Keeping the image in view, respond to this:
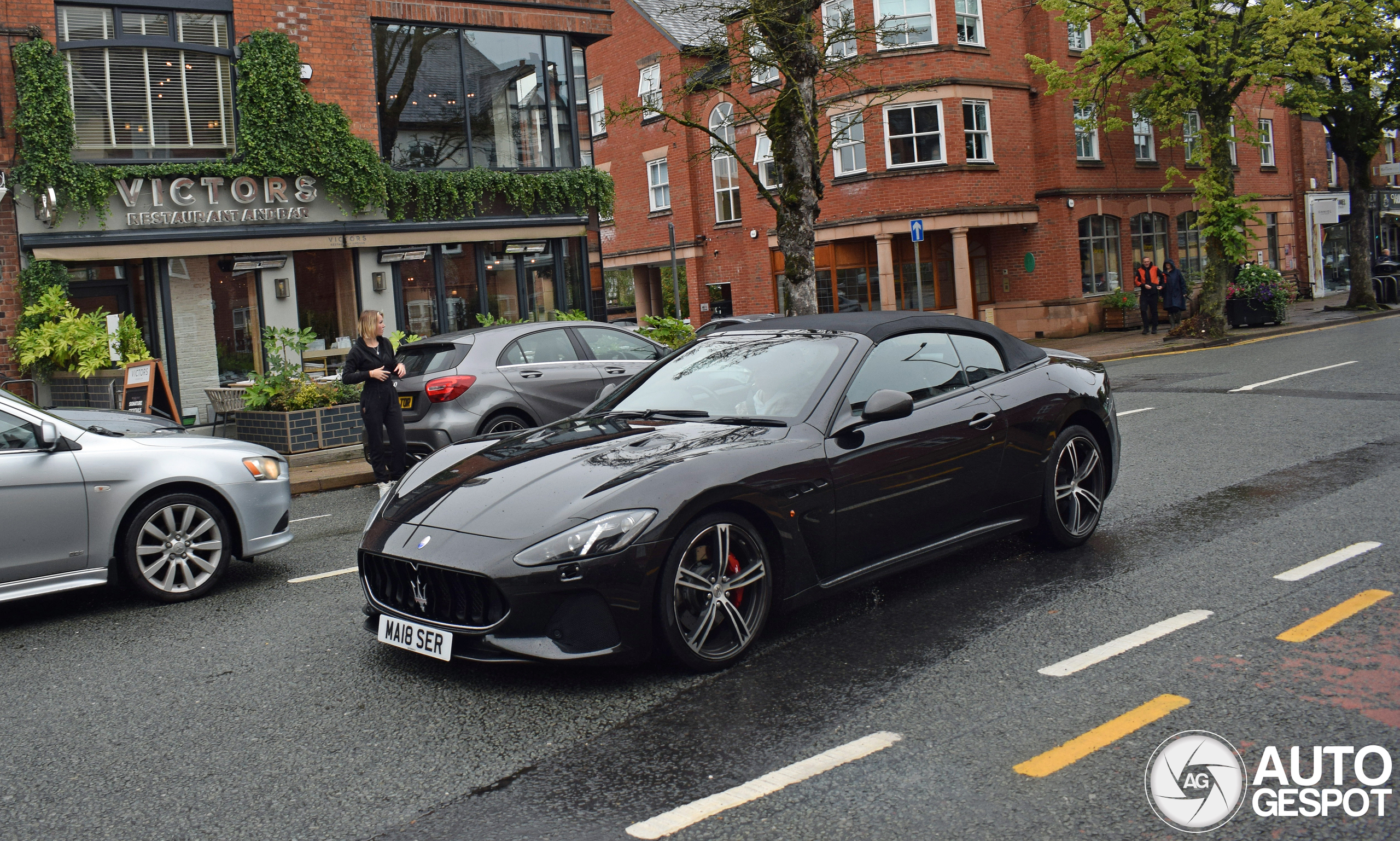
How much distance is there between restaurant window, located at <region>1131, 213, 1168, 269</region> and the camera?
33.7 meters

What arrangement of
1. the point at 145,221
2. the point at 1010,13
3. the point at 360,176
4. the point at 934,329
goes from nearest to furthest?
1. the point at 934,329
2. the point at 145,221
3. the point at 360,176
4. the point at 1010,13

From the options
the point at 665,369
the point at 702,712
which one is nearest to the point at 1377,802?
the point at 702,712

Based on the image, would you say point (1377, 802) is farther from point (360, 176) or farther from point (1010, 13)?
point (1010, 13)

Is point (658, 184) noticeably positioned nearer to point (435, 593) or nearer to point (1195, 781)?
point (435, 593)

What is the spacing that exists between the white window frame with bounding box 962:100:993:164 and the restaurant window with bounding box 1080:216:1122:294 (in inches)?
145

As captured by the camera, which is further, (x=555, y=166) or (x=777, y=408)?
(x=555, y=166)

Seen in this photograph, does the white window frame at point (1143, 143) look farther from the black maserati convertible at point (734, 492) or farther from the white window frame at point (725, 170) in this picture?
the black maserati convertible at point (734, 492)

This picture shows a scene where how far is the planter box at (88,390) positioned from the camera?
14.2 metres

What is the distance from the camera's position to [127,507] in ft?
21.3

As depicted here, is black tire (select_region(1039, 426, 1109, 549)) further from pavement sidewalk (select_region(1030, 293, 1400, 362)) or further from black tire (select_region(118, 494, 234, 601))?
pavement sidewalk (select_region(1030, 293, 1400, 362))

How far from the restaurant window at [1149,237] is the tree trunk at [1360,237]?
4.95 metres

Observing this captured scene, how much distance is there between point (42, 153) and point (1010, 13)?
23.7 m

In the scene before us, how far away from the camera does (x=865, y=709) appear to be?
4.29 m

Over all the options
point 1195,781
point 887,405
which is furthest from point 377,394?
point 1195,781
